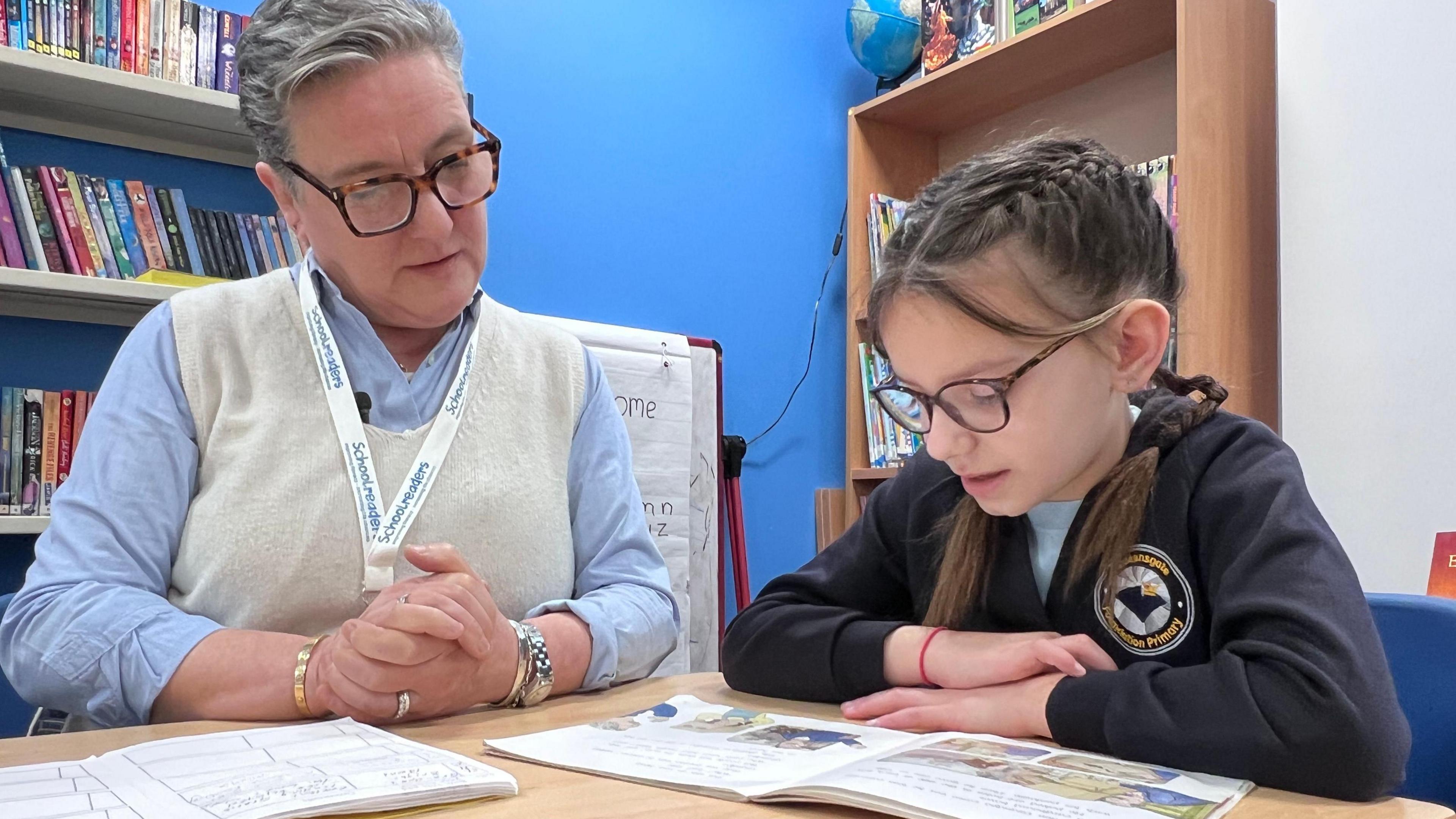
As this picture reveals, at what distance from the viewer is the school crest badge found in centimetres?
97

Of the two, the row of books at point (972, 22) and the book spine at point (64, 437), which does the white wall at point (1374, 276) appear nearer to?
the row of books at point (972, 22)

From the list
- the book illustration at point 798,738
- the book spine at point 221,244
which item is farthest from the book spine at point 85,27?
the book illustration at point 798,738

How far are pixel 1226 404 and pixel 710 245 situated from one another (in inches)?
55.5

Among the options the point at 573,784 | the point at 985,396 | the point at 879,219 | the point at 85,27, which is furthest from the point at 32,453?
the point at 879,219

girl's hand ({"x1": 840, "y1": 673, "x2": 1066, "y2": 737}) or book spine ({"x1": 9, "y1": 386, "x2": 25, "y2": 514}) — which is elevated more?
book spine ({"x1": 9, "y1": 386, "x2": 25, "y2": 514})

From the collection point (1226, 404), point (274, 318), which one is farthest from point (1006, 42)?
point (274, 318)

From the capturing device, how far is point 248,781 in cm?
70

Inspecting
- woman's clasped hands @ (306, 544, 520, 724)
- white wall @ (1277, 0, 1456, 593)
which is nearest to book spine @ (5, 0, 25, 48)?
woman's clasped hands @ (306, 544, 520, 724)

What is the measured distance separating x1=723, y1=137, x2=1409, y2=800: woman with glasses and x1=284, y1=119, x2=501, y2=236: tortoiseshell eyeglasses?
53 centimetres

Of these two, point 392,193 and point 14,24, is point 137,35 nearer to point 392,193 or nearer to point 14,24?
point 14,24

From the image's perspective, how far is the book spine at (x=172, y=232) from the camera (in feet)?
6.63

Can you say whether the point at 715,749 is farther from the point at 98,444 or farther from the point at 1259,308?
the point at 1259,308

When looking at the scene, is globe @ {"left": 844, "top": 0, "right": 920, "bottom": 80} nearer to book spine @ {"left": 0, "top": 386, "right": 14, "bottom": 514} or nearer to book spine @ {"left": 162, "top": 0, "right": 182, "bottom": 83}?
book spine @ {"left": 162, "top": 0, "right": 182, "bottom": 83}

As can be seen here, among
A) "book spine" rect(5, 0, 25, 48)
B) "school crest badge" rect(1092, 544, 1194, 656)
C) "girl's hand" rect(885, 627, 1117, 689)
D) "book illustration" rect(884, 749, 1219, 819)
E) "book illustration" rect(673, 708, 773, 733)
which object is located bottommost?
"book illustration" rect(673, 708, 773, 733)
